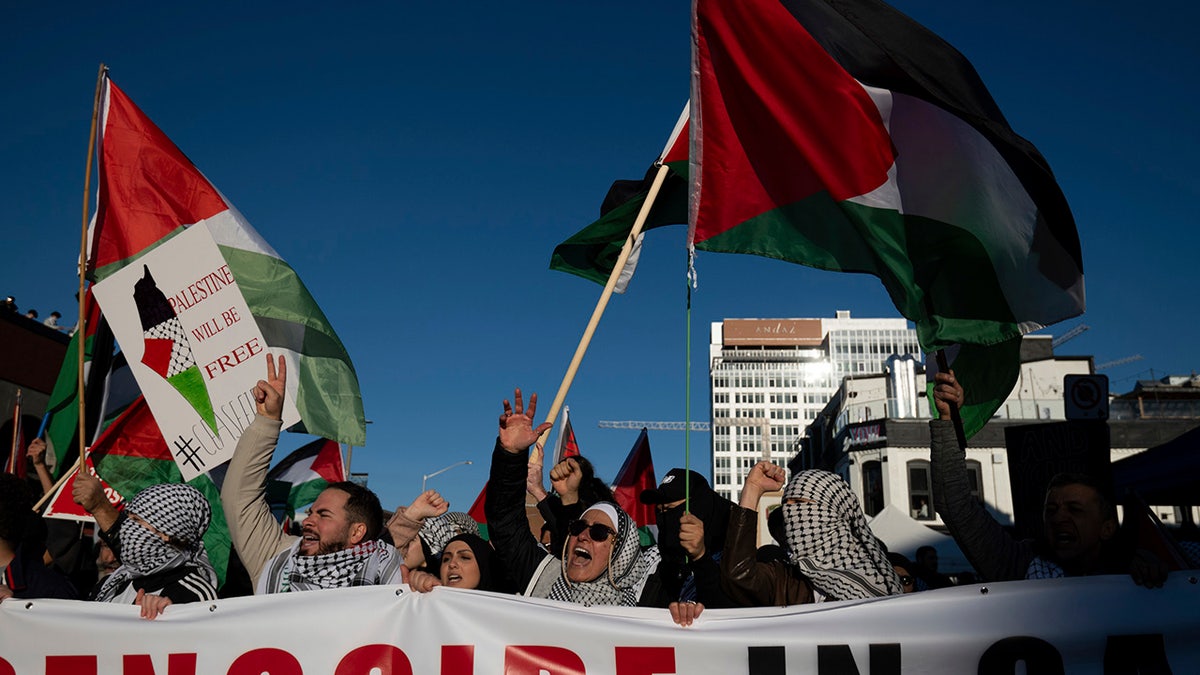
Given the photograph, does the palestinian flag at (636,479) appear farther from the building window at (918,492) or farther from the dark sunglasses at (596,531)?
the building window at (918,492)

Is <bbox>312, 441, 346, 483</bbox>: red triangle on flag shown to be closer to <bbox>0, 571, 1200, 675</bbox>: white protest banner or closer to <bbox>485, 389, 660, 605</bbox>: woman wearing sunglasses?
<bbox>485, 389, 660, 605</bbox>: woman wearing sunglasses

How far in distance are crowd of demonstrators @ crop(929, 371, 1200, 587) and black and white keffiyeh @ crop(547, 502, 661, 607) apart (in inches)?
49.3

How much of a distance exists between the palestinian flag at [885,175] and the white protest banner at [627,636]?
64.5 inches

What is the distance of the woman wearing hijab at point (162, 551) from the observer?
3707mm

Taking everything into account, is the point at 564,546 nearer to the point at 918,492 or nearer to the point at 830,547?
the point at 830,547

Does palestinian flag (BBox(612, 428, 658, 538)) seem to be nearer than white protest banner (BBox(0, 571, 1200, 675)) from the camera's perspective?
No

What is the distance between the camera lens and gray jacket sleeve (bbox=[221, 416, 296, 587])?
369 centimetres

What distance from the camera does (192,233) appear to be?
6105 millimetres

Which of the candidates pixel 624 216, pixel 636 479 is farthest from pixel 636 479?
pixel 624 216

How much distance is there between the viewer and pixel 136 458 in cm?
756

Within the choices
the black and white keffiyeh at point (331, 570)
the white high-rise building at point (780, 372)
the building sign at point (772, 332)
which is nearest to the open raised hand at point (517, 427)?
the black and white keffiyeh at point (331, 570)

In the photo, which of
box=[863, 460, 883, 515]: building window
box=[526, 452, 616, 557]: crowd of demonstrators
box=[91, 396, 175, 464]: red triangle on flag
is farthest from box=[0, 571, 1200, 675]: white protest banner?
box=[863, 460, 883, 515]: building window

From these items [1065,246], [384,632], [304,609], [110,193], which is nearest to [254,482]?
[304,609]

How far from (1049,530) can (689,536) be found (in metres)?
1.34
